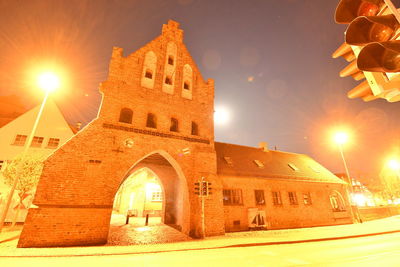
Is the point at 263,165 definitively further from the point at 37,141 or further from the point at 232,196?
the point at 37,141

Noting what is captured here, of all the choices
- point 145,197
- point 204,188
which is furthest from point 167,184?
point 145,197

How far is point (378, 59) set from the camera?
169 cm

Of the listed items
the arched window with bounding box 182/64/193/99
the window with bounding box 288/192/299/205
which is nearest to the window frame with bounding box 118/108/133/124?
the arched window with bounding box 182/64/193/99

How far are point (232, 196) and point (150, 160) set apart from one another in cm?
820

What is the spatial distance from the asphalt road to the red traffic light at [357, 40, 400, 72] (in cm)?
685

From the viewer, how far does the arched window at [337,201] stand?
65.5ft

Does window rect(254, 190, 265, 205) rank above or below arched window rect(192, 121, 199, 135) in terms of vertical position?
below

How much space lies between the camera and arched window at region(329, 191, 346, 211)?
786 inches

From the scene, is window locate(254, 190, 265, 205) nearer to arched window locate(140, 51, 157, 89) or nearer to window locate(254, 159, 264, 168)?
window locate(254, 159, 264, 168)

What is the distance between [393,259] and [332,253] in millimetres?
1845

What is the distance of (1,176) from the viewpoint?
16141 mm

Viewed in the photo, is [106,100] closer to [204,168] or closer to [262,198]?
[204,168]

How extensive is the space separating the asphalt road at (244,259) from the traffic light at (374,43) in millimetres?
6577


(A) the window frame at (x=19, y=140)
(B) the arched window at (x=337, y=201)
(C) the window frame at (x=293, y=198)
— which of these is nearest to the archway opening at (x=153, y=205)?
(C) the window frame at (x=293, y=198)
